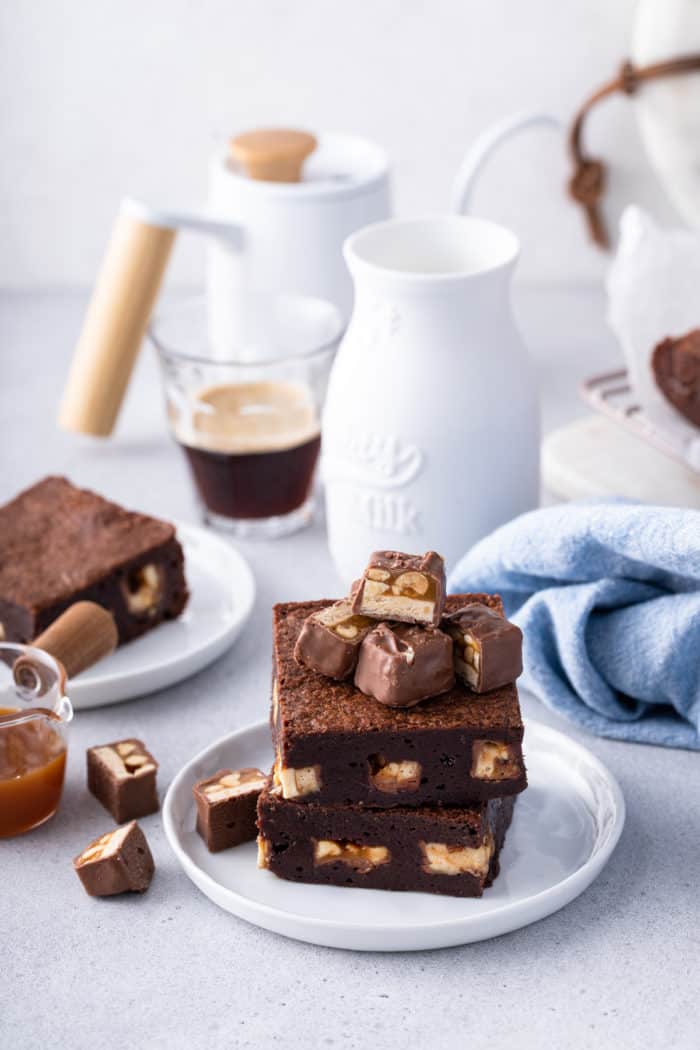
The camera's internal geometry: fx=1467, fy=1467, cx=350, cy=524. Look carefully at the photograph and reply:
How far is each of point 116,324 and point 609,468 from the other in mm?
578

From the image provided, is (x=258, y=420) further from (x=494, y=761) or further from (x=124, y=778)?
(x=494, y=761)

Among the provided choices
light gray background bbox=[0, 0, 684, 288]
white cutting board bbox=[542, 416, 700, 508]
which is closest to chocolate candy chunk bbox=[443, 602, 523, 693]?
white cutting board bbox=[542, 416, 700, 508]

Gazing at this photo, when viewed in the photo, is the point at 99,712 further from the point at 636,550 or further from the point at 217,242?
the point at 217,242

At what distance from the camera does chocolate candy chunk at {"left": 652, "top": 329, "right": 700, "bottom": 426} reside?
1495mm

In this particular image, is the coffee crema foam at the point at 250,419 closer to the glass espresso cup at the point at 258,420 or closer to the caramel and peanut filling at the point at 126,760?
the glass espresso cup at the point at 258,420

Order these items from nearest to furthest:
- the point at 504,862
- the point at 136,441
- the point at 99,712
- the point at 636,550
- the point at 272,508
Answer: the point at 504,862
the point at 636,550
the point at 99,712
the point at 272,508
the point at 136,441

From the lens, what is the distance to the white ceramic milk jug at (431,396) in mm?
1311

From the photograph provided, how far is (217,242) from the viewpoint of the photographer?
1.66 meters

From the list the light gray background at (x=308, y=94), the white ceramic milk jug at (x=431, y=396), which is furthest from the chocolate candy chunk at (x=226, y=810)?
the light gray background at (x=308, y=94)

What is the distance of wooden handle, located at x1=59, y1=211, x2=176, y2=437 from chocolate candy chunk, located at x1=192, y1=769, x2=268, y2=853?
0.70 metres

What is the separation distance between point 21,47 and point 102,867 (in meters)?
1.37

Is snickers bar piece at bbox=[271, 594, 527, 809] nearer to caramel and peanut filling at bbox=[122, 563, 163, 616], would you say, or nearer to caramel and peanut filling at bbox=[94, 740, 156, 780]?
caramel and peanut filling at bbox=[94, 740, 156, 780]

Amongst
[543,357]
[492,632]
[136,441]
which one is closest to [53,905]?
[492,632]

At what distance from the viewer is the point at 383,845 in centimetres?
104
